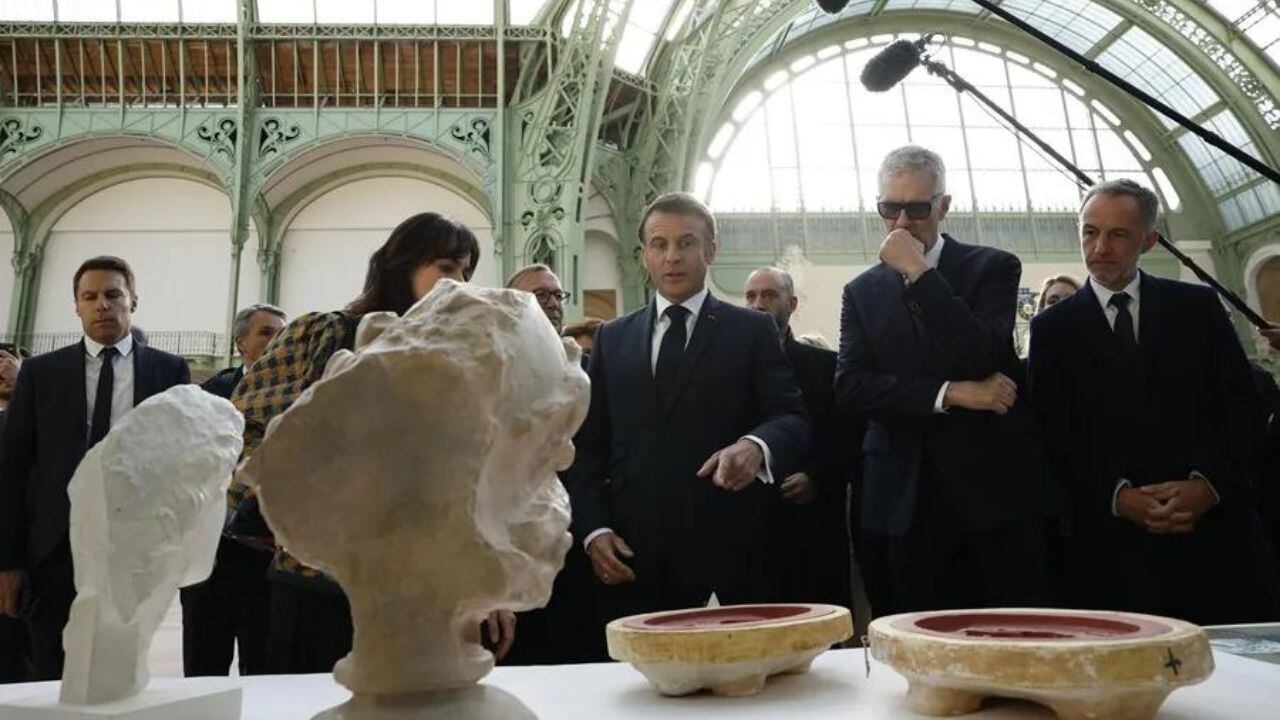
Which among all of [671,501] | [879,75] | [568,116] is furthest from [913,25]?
[671,501]

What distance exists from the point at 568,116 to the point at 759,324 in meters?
10.2

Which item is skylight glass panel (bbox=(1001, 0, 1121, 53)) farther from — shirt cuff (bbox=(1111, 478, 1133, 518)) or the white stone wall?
shirt cuff (bbox=(1111, 478, 1133, 518))

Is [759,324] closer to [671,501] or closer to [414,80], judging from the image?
[671,501]

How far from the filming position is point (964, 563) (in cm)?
206

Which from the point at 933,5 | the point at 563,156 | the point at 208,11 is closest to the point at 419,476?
the point at 563,156

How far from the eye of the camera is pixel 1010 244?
1800 centimetres

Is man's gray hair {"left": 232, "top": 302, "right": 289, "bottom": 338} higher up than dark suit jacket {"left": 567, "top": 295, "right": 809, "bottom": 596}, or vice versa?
man's gray hair {"left": 232, "top": 302, "right": 289, "bottom": 338}

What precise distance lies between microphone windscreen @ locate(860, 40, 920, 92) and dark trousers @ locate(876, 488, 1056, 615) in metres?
1.52

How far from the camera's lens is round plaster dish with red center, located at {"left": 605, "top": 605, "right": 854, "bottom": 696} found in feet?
3.37

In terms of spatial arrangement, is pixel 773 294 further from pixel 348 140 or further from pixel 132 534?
pixel 348 140

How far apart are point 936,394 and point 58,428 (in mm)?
2960

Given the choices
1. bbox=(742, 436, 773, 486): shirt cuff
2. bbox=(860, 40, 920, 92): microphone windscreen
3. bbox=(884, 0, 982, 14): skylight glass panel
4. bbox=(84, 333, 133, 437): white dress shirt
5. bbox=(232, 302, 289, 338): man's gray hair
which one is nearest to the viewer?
bbox=(742, 436, 773, 486): shirt cuff

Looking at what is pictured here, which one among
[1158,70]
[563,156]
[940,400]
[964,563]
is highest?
[1158,70]

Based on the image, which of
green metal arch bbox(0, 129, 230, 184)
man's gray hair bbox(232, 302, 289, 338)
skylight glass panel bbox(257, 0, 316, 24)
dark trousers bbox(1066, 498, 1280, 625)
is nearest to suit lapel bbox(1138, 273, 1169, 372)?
dark trousers bbox(1066, 498, 1280, 625)
